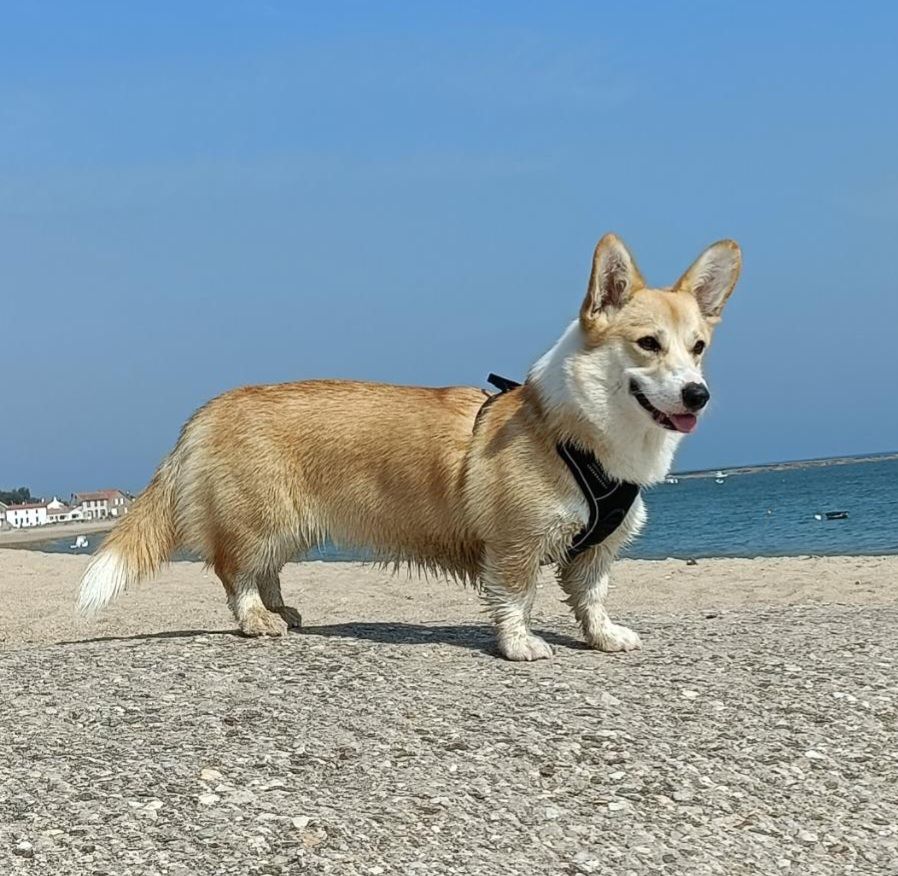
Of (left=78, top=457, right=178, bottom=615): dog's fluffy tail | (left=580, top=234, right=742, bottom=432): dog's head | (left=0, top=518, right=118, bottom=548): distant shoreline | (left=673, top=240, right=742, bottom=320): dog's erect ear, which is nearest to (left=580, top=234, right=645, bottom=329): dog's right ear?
(left=580, top=234, right=742, bottom=432): dog's head

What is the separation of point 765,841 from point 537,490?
2.21m

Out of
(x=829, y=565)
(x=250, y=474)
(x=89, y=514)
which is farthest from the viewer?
(x=89, y=514)

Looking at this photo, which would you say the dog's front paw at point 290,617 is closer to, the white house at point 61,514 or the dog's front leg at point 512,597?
the dog's front leg at point 512,597

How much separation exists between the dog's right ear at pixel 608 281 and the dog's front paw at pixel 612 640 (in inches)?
72.1

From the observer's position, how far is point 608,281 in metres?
5.76

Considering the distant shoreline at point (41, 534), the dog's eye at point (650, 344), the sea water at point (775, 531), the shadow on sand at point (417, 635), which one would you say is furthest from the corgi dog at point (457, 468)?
the distant shoreline at point (41, 534)

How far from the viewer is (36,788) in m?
4.47

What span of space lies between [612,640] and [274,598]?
2.08 m

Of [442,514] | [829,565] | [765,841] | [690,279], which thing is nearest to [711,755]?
[765,841]

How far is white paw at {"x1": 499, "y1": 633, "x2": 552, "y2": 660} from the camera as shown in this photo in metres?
6.16

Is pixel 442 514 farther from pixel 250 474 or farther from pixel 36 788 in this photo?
pixel 36 788

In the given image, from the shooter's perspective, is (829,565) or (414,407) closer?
(414,407)

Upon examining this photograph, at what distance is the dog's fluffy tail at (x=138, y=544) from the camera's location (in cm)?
657

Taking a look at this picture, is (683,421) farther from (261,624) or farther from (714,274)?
(261,624)
